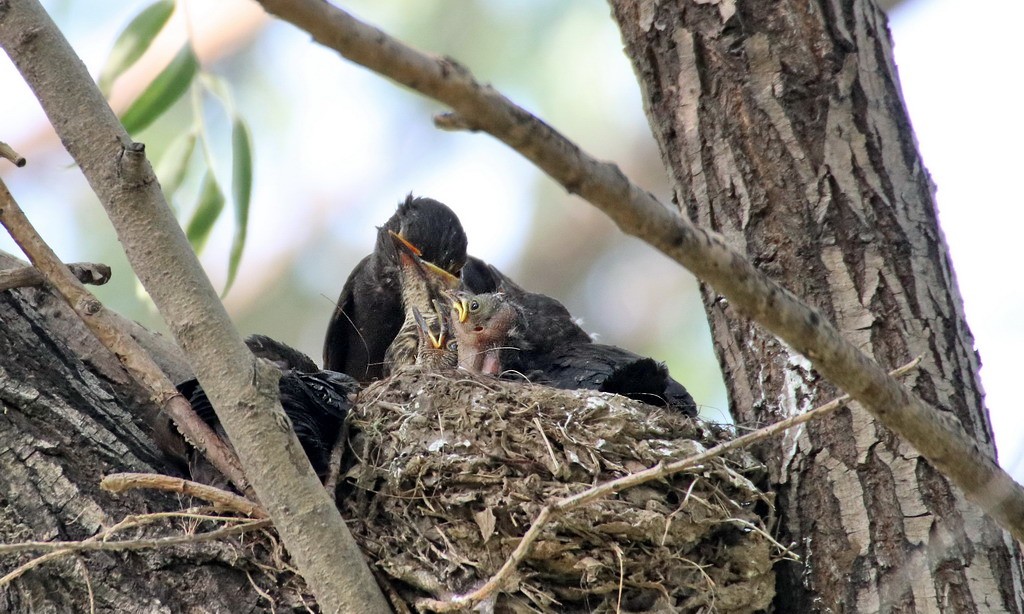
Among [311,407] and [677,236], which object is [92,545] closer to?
[311,407]

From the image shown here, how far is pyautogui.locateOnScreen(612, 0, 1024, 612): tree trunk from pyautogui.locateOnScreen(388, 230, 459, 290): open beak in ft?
4.83

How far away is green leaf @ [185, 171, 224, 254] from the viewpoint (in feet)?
12.0

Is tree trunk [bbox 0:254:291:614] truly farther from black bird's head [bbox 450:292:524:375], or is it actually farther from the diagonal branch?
black bird's head [bbox 450:292:524:375]

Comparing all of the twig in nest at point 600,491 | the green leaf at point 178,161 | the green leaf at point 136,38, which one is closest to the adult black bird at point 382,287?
the green leaf at point 178,161

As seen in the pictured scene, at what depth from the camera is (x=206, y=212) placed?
3.67m

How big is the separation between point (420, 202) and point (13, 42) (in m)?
2.34

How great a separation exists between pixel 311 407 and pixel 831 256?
1161mm

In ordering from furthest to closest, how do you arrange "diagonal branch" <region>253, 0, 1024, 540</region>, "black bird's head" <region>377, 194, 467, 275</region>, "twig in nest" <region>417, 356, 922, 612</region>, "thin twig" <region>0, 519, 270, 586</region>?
"black bird's head" <region>377, 194, 467, 275</region> < "thin twig" <region>0, 519, 270, 586</region> < "twig in nest" <region>417, 356, 922, 612</region> < "diagonal branch" <region>253, 0, 1024, 540</region>

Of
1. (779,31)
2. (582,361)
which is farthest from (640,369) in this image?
(779,31)

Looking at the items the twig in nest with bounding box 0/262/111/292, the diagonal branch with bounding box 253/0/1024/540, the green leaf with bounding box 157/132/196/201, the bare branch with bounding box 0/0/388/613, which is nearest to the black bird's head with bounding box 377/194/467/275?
the green leaf with bounding box 157/132/196/201

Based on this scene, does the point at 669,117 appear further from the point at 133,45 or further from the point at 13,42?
the point at 133,45

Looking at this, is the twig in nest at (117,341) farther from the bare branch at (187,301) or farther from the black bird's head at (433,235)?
the black bird's head at (433,235)

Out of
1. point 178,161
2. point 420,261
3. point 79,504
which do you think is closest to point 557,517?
point 79,504

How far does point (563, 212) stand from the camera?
23.7 ft
